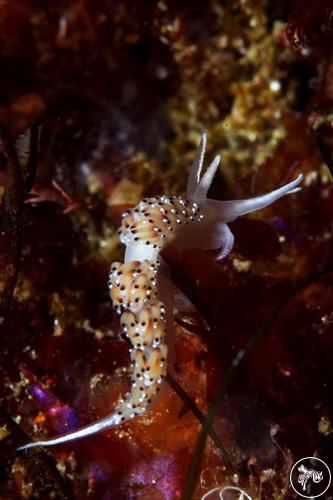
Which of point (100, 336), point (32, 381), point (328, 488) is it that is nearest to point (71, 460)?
point (32, 381)

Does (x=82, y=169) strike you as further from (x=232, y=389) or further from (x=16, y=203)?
(x=232, y=389)

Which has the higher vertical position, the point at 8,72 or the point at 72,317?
the point at 8,72

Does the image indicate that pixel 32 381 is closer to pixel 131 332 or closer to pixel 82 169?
pixel 131 332

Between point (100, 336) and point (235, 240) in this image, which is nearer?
point (235, 240)

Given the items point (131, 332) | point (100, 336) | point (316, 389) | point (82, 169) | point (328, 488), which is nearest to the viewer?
point (131, 332)

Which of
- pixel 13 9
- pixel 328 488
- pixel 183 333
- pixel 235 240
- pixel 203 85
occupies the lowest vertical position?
pixel 328 488

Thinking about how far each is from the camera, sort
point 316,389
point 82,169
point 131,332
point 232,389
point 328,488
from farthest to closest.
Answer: point 82,169 < point 316,389 < point 232,389 < point 328,488 < point 131,332
